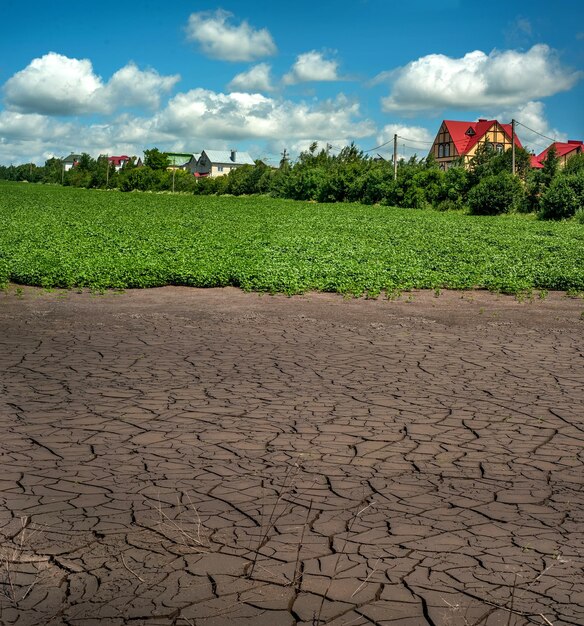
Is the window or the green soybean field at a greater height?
the window

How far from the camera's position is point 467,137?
9862 cm

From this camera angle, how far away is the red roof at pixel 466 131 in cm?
9652

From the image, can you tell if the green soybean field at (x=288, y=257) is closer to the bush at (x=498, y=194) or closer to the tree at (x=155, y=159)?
the bush at (x=498, y=194)

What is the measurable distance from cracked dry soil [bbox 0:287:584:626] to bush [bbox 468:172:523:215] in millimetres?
33696

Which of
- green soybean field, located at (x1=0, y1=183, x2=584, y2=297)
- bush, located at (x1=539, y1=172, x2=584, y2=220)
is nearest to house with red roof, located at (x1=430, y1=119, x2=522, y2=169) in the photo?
bush, located at (x1=539, y1=172, x2=584, y2=220)

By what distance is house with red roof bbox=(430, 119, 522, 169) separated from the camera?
95.6 metres

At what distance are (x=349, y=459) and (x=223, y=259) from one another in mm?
11481

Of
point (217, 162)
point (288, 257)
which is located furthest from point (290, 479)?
point (217, 162)

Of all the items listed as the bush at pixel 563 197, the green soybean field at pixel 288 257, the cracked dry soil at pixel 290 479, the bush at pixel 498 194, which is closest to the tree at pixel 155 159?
the bush at pixel 498 194

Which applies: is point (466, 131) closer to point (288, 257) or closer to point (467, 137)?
point (467, 137)

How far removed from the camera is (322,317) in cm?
1133

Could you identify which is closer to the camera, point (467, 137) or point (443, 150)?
point (467, 137)

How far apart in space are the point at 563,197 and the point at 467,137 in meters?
64.4

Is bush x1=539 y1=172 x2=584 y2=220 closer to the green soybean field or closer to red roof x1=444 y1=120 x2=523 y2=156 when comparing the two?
the green soybean field
